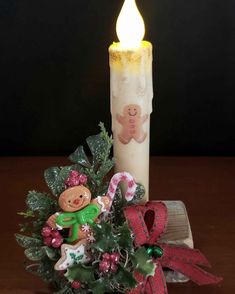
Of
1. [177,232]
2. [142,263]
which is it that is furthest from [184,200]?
[142,263]

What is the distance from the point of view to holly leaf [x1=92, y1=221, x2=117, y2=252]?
0.53m

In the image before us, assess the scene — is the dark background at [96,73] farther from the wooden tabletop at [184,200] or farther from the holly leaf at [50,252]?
the holly leaf at [50,252]

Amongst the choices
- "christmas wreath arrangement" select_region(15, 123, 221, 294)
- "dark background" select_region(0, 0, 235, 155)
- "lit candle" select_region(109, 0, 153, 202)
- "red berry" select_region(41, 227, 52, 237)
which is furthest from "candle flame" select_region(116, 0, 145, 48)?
"dark background" select_region(0, 0, 235, 155)

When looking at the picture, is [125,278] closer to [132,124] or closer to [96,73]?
[132,124]

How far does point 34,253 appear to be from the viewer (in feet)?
1.88

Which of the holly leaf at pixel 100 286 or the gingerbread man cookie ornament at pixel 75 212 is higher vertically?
the gingerbread man cookie ornament at pixel 75 212

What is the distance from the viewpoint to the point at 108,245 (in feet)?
1.75

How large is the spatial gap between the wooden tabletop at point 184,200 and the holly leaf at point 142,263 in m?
0.09

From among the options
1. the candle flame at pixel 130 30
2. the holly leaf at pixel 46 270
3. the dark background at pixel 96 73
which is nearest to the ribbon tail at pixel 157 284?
the holly leaf at pixel 46 270

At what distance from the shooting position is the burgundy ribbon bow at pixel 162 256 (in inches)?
22.6

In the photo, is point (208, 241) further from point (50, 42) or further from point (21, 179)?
point (50, 42)

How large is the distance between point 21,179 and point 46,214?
306mm

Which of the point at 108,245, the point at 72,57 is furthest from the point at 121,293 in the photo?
the point at 72,57

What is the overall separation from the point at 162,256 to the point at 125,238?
3.0 inches
